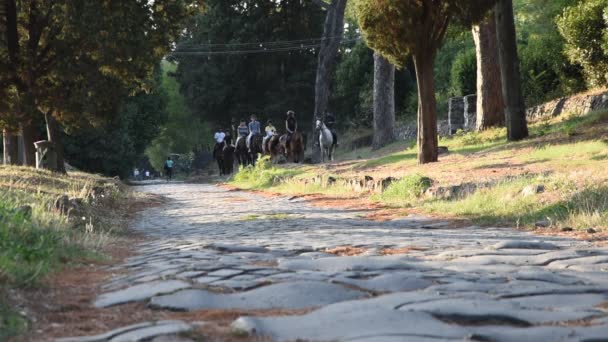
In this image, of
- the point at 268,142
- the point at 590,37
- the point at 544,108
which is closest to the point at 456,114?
the point at 544,108

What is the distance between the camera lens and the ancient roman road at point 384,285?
14.6 ft

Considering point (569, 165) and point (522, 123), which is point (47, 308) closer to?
point (569, 165)

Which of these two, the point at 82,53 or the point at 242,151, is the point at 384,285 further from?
the point at 242,151

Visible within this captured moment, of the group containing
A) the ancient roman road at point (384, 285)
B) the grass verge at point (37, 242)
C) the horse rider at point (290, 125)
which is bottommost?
the ancient roman road at point (384, 285)

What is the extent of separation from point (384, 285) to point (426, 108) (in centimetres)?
1501

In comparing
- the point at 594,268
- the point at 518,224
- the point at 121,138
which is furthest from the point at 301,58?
the point at 594,268

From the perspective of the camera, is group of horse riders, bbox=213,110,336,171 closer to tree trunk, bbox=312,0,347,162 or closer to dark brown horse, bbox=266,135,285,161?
dark brown horse, bbox=266,135,285,161

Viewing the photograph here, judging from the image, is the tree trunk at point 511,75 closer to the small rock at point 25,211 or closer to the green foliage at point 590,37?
the green foliage at point 590,37

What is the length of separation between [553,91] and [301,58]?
108ft

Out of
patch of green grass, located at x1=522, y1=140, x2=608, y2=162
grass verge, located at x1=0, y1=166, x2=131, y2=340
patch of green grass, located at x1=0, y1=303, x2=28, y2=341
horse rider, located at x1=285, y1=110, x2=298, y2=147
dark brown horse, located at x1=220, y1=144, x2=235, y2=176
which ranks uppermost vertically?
horse rider, located at x1=285, y1=110, x2=298, y2=147

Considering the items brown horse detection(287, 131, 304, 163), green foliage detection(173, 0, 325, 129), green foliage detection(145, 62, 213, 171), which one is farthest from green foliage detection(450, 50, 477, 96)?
green foliage detection(145, 62, 213, 171)

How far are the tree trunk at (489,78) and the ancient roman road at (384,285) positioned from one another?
16312 millimetres

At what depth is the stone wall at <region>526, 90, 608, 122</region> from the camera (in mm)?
23422

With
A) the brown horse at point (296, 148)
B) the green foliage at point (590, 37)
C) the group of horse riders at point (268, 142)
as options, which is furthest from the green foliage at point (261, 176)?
the green foliage at point (590, 37)
